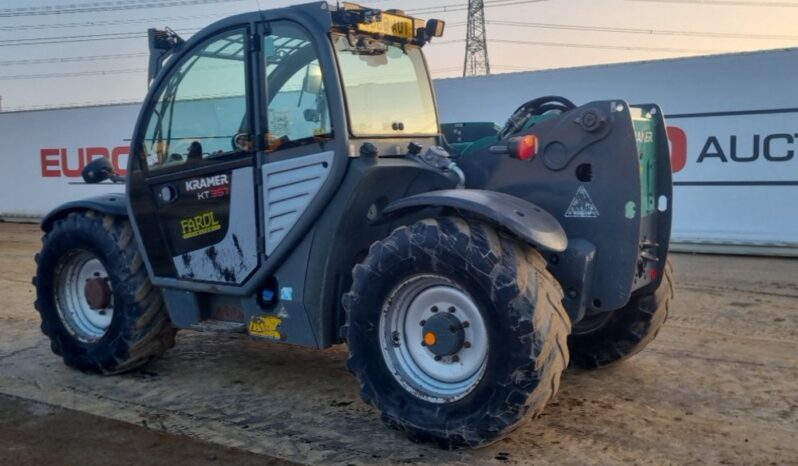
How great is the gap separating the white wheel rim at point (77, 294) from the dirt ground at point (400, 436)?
1.13ft

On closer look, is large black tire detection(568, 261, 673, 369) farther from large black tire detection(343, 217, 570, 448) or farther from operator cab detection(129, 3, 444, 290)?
operator cab detection(129, 3, 444, 290)

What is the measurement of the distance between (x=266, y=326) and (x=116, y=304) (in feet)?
4.10

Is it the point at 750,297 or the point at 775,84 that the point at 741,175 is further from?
the point at 750,297

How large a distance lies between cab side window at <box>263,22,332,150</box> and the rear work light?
105cm

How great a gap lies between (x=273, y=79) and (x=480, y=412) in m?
2.27

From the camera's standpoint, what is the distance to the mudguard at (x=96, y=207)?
5453mm

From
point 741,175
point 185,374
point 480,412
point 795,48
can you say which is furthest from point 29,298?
point 795,48

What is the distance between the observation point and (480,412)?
3.87 m

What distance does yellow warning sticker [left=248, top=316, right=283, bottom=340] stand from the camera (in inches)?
186

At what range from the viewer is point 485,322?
3914mm

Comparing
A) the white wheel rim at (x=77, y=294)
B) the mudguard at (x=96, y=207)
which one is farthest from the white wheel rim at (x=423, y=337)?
the white wheel rim at (x=77, y=294)

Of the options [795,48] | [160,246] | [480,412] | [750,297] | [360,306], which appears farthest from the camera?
[795,48]

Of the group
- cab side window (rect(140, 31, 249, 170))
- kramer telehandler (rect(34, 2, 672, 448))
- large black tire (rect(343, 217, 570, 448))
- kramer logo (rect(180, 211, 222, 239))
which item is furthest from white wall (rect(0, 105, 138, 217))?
large black tire (rect(343, 217, 570, 448))

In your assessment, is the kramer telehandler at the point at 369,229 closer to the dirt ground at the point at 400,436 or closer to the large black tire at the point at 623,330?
the large black tire at the point at 623,330
